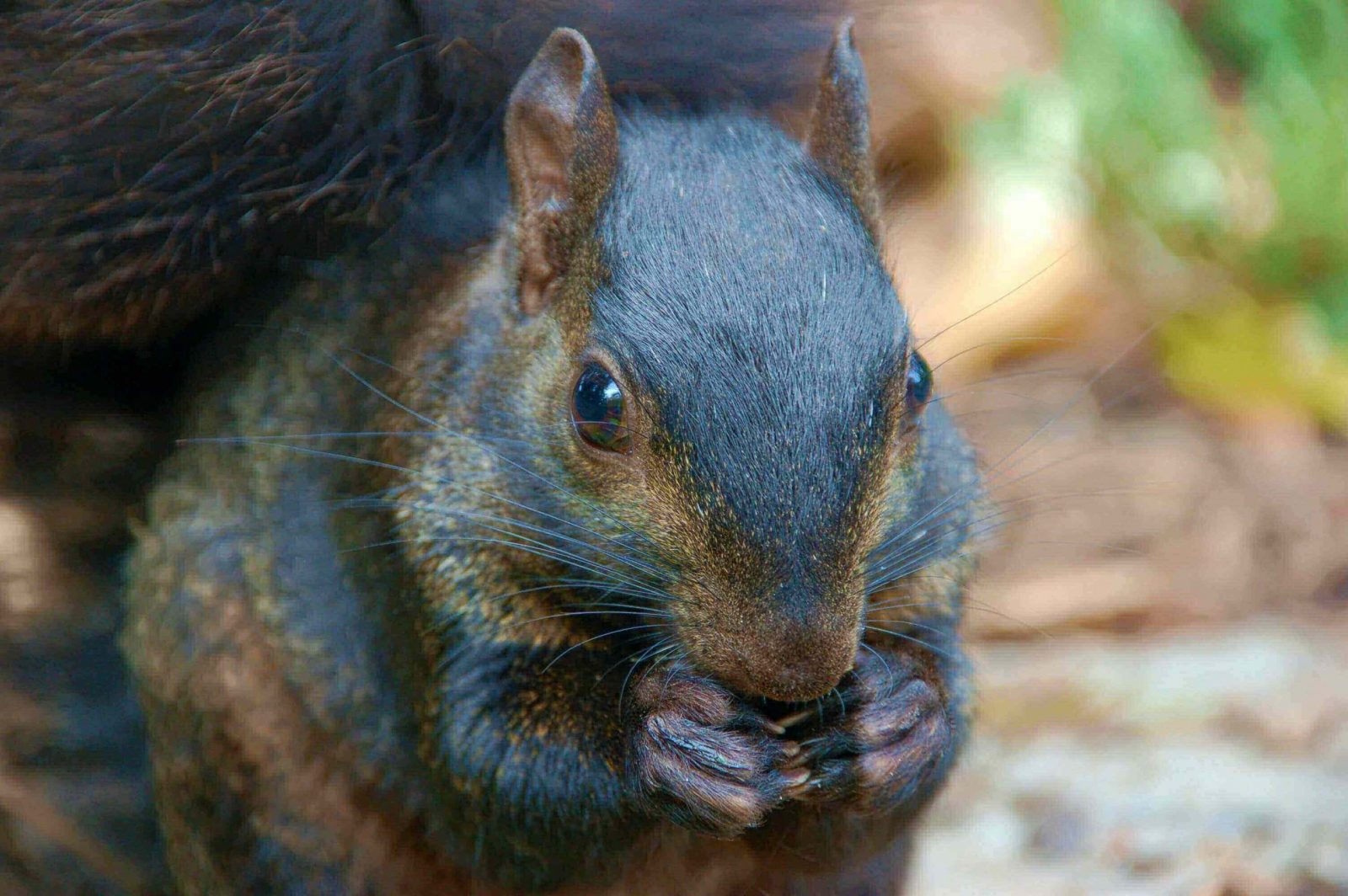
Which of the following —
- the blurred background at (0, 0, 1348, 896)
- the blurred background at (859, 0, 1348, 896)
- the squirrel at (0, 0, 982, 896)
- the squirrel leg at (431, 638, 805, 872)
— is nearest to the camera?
the squirrel at (0, 0, 982, 896)

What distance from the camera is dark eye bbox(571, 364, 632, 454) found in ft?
7.92

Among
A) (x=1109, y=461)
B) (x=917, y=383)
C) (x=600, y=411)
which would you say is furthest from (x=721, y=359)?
(x=1109, y=461)

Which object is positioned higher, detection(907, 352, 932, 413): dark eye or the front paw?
detection(907, 352, 932, 413): dark eye

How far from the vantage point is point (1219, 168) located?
5.88 m

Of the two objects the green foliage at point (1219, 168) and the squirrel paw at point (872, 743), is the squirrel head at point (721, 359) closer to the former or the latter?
the squirrel paw at point (872, 743)

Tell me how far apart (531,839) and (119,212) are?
1290 millimetres

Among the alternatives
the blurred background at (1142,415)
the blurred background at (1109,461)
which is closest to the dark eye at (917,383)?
the blurred background at (1109,461)

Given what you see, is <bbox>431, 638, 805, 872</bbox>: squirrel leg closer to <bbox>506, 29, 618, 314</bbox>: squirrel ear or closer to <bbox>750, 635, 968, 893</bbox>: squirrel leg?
<bbox>750, 635, 968, 893</bbox>: squirrel leg

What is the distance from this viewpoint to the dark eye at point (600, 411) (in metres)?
2.41

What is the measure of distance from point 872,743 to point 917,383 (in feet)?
1.82

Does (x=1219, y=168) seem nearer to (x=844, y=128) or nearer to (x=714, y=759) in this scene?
(x=844, y=128)

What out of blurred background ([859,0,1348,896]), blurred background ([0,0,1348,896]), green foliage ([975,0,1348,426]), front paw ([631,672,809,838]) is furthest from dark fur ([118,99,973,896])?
green foliage ([975,0,1348,426])

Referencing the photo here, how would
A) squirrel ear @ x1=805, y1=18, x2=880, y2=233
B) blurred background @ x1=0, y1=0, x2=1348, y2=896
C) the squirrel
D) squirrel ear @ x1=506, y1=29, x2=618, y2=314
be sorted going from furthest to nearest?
blurred background @ x1=0, y1=0, x2=1348, y2=896, squirrel ear @ x1=805, y1=18, x2=880, y2=233, squirrel ear @ x1=506, y1=29, x2=618, y2=314, the squirrel

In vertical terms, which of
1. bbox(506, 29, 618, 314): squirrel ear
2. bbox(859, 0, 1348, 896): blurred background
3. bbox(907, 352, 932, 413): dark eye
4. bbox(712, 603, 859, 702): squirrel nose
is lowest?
bbox(859, 0, 1348, 896): blurred background
